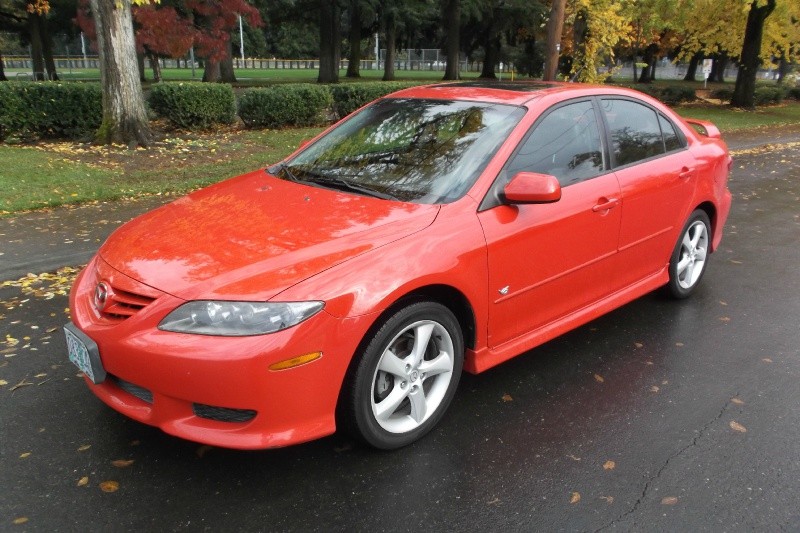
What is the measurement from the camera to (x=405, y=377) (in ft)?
9.98

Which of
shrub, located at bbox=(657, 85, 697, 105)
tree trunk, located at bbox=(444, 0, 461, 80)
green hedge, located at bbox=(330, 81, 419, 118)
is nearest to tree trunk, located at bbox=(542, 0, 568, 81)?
green hedge, located at bbox=(330, 81, 419, 118)

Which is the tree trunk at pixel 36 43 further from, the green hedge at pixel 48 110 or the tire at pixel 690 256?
the tire at pixel 690 256

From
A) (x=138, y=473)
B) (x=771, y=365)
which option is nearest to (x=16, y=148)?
(x=138, y=473)

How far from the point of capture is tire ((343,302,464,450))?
112 inches

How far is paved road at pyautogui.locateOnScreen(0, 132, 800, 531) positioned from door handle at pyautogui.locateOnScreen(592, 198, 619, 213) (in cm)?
97

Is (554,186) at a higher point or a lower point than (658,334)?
higher

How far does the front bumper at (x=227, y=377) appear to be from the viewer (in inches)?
101

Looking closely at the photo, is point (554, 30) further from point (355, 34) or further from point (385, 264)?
point (355, 34)

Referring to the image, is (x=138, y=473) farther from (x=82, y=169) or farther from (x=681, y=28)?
Answer: (x=681, y=28)

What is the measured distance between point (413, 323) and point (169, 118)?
1199 centimetres

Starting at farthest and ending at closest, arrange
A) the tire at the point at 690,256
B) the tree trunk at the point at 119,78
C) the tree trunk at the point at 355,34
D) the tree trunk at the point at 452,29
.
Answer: the tree trunk at the point at 452,29, the tree trunk at the point at 355,34, the tree trunk at the point at 119,78, the tire at the point at 690,256

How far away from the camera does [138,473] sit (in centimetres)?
289

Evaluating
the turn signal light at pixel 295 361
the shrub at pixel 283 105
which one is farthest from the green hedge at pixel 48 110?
the turn signal light at pixel 295 361

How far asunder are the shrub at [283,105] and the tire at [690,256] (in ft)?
37.3
